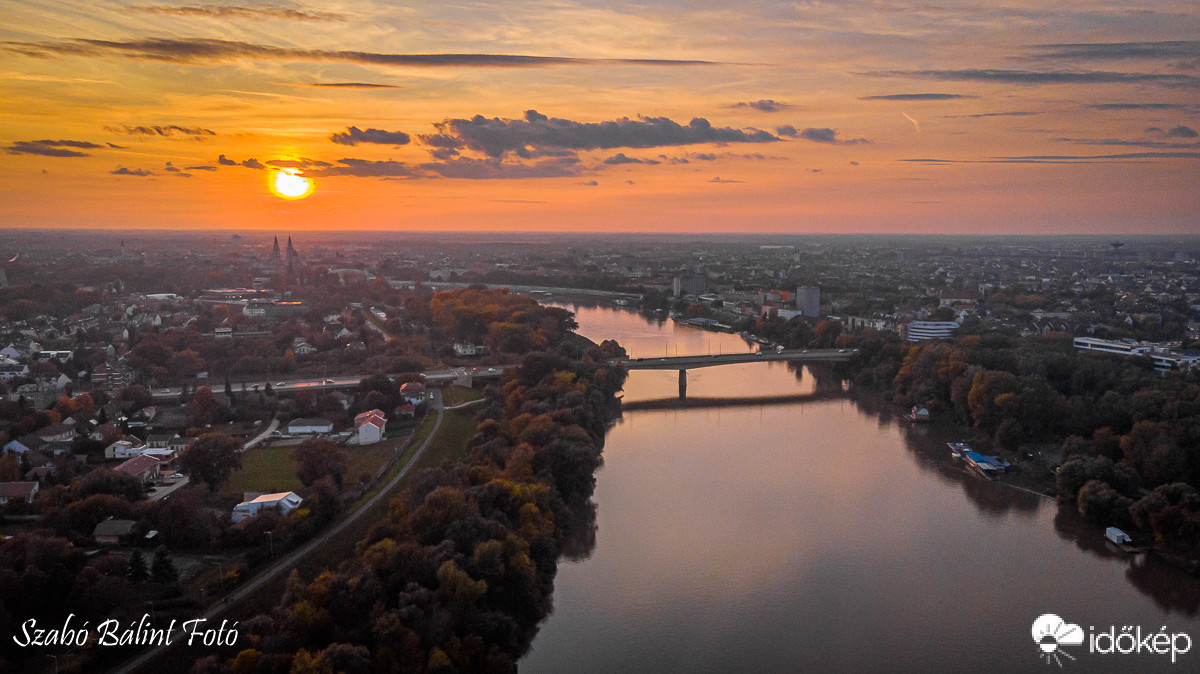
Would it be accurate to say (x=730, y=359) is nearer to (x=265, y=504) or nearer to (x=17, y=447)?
(x=265, y=504)

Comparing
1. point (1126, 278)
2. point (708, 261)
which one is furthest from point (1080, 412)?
point (708, 261)

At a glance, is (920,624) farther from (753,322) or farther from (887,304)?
(887,304)

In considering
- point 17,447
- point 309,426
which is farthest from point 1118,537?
point 17,447

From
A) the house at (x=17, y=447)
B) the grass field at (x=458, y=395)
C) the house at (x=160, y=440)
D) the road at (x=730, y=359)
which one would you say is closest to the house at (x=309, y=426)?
the house at (x=160, y=440)

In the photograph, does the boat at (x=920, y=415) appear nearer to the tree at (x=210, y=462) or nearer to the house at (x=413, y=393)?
the house at (x=413, y=393)

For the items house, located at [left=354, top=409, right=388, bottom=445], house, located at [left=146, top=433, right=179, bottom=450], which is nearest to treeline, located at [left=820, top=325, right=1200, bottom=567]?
house, located at [left=354, top=409, right=388, bottom=445]

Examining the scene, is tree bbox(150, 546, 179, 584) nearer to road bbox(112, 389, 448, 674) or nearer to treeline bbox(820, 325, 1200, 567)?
road bbox(112, 389, 448, 674)
